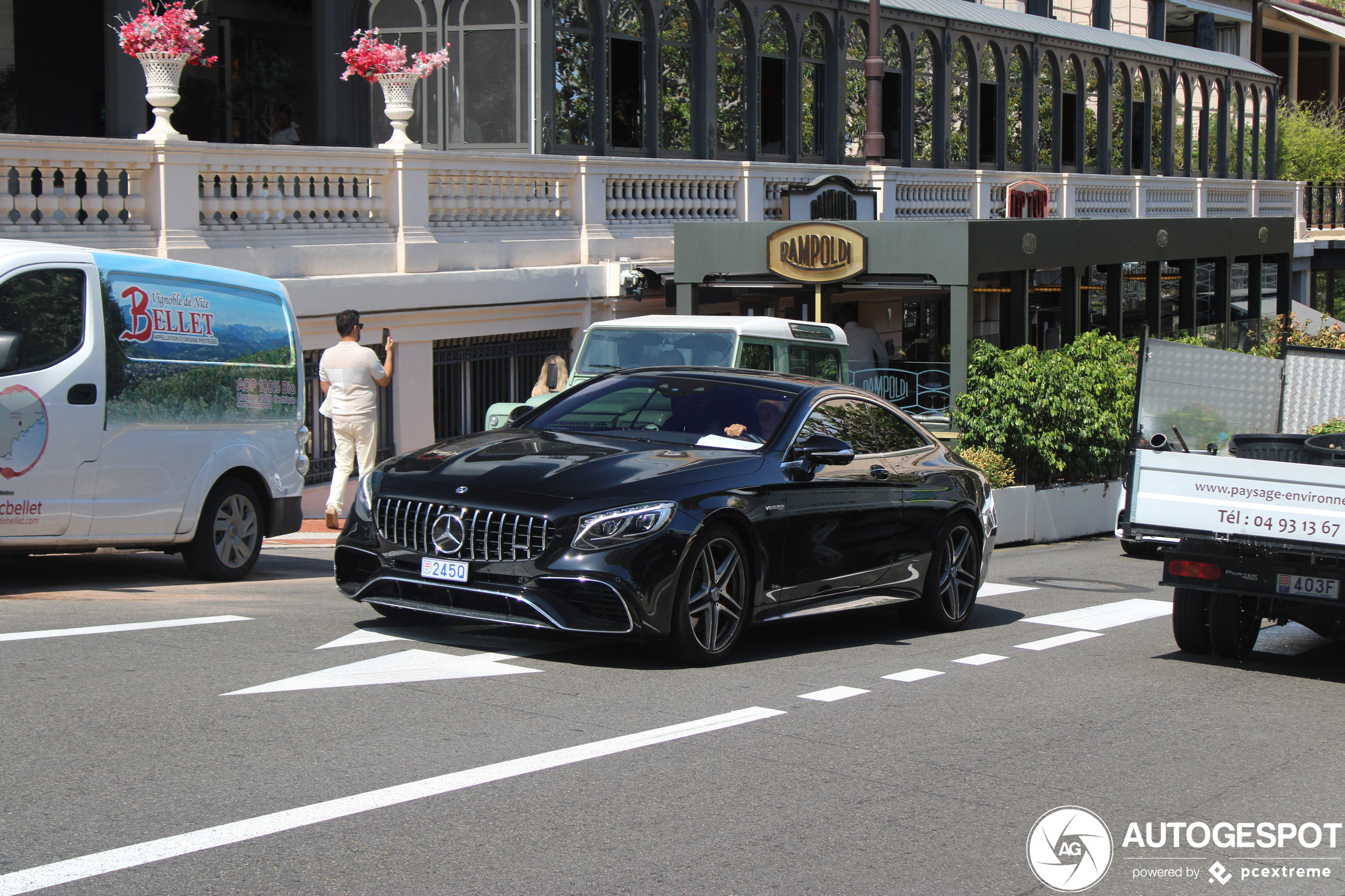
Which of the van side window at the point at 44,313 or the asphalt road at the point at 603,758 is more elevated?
the van side window at the point at 44,313

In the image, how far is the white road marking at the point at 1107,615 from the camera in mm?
11250

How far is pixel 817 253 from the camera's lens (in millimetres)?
20297

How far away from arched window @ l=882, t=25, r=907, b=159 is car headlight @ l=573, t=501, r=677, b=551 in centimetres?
2503

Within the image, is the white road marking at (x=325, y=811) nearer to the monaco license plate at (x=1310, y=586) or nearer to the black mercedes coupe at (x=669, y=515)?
the black mercedes coupe at (x=669, y=515)

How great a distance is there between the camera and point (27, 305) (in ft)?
31.3

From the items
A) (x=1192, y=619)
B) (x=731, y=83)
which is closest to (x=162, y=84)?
(x=1192, y=619)

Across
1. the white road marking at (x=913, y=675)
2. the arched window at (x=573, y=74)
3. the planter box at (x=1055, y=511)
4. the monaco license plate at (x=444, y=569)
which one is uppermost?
the arched window at (x=573, y=74)

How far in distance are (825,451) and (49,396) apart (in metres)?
4.61

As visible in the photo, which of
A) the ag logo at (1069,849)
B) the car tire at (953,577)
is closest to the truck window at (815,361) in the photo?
the car tire at (953,577)

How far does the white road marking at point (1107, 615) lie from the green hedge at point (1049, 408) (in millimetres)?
5697

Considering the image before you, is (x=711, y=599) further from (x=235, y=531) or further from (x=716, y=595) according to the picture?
(x=235, y=531)

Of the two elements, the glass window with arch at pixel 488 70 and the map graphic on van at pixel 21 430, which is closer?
the map graphic on van at pixel 21 430

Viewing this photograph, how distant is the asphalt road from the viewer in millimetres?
5219

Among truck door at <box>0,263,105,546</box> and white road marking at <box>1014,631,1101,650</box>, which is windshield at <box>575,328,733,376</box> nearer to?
white road marking at <box>1014,631,1101,650</box>
